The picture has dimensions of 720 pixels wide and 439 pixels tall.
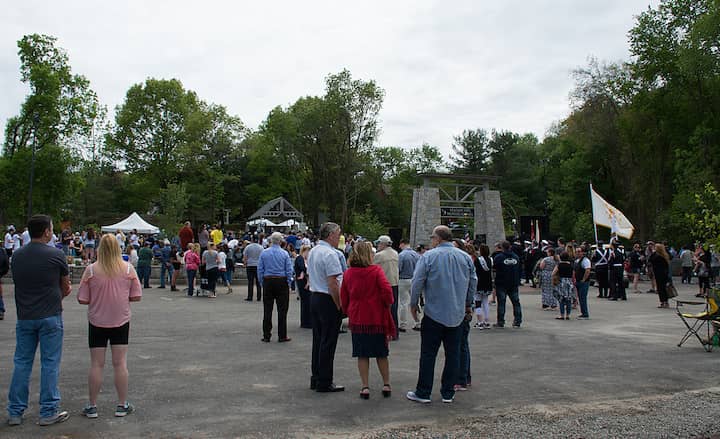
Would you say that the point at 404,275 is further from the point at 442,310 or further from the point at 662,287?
the point at 662,287

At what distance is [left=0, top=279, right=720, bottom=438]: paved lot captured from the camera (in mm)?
5793

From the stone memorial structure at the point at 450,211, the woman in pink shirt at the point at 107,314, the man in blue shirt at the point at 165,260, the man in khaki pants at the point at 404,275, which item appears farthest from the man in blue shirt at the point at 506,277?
the stone memorial structure at the point at 450,211

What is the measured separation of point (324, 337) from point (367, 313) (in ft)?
2.32

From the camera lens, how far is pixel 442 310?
655cm

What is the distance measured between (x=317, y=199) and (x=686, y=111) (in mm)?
31924

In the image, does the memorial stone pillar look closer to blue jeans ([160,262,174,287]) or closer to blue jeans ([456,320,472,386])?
blue jeans ([160,262,174,287])

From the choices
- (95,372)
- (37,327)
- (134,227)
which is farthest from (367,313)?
(134,227)

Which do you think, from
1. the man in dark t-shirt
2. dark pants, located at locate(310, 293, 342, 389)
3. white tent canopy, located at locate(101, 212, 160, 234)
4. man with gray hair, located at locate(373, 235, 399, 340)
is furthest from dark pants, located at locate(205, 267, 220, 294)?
white tent canopy, located at locate(101, 212, 160, 234)

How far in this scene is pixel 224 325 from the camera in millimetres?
12367

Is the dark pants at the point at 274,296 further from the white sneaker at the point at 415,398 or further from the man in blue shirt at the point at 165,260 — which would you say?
the man in blue shirt at the point at 165,260

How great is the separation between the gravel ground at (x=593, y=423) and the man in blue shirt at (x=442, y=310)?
643mm

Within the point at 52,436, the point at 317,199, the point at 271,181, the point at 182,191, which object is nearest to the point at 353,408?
the point at 52,436

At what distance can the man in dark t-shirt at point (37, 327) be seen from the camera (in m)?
5.67

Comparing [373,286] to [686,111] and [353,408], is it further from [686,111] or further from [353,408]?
[686,111]
